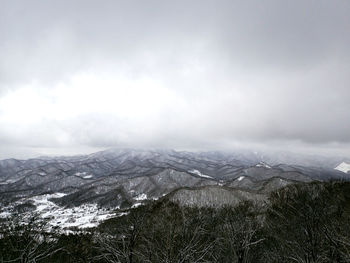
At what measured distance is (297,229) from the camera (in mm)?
27188

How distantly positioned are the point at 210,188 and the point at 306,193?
165 m

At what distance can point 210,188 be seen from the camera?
19112cm

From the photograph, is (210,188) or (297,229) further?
(210,188)

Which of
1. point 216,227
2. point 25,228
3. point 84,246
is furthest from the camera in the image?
point 216,227

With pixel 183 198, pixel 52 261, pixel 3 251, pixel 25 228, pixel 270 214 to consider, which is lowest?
pixel 183 198

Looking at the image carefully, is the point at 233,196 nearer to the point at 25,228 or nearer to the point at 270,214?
the point at 270,214

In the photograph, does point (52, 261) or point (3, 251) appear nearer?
point (3, 251)

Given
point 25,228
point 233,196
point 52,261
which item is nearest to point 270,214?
point 52,261

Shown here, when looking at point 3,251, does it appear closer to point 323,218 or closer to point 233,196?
point 323,218

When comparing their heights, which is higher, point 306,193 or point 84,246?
point 306,193

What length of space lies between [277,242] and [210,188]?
16399 centimetres

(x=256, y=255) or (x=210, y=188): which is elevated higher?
(x=256, y=255)

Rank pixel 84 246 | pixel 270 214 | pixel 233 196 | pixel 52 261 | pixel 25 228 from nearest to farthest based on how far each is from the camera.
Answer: pixel 25 228 → pixel 52 261 → pixel 84 246 → pixel 270 214 → pixel 233 196

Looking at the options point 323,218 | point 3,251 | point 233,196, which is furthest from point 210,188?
point 3,251
